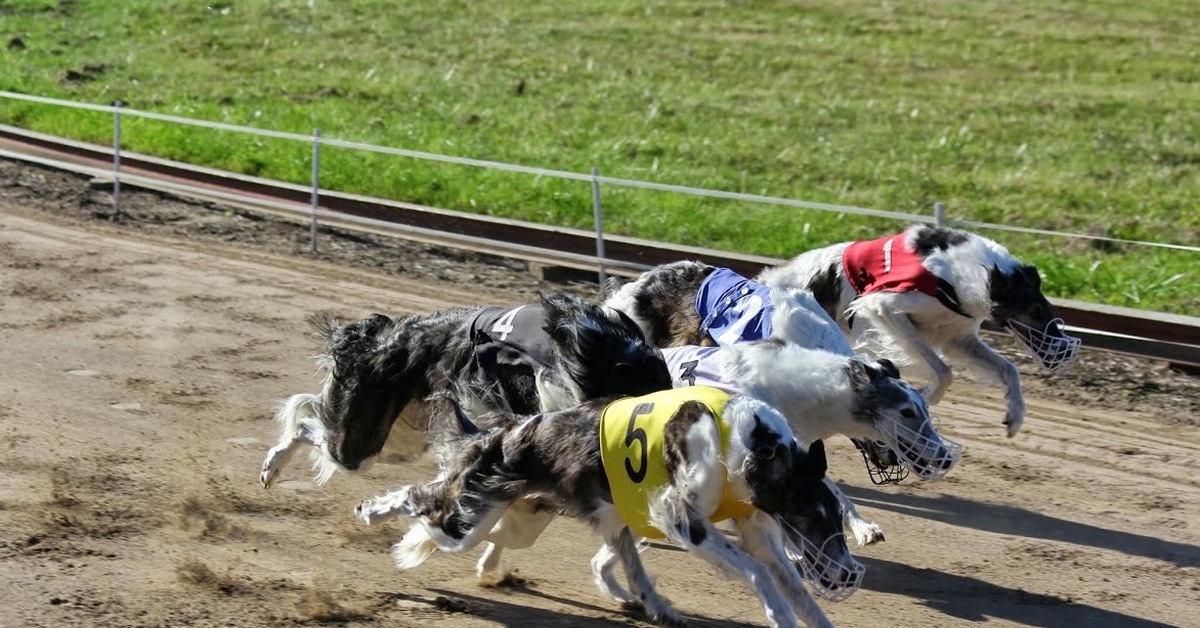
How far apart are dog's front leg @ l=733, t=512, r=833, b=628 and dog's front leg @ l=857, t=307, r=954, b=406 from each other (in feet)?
9.48

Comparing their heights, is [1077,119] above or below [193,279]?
above

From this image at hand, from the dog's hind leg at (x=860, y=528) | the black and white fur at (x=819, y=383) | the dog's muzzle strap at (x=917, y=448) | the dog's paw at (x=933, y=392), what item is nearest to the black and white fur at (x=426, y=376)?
the black and white fur at (x=819, y=383)

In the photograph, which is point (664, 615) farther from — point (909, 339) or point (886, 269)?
point (886, 269)

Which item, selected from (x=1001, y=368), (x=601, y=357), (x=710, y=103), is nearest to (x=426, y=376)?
(x=601, y=357)

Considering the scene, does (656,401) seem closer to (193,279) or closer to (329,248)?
(193,279)

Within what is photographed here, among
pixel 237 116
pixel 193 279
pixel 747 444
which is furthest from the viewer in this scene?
pixel 237 116

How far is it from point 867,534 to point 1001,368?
1750 millimetres

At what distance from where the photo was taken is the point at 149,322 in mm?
10164

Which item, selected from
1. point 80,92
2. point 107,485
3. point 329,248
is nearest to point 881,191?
point 329,248

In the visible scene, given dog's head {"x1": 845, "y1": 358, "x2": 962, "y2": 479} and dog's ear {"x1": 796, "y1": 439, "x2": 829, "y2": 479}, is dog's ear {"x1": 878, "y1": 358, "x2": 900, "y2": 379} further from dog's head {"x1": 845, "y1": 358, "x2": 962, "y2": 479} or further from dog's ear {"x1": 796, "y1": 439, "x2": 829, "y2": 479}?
dog's ear {"x1": 796, "y1": 439, "x2": 829, "y2": 479}

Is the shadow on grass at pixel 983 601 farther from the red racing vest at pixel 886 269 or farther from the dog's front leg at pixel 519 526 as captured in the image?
the red racing vest at pixel 886 269

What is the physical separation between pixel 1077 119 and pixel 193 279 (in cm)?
1063

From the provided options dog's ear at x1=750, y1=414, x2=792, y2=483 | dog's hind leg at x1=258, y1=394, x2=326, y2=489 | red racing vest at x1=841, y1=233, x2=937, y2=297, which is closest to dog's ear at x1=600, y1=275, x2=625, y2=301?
red racing vest at x1=841, y1=233, x2=937, y2=297

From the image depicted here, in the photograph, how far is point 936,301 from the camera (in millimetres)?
7590
